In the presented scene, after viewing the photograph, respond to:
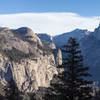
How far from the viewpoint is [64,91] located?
3409cm

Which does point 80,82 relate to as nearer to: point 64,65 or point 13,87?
point 64,65

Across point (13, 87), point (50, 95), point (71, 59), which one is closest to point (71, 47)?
point (71, 59)

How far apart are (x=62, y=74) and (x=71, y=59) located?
6.62 ft

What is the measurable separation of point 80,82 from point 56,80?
3.82 m

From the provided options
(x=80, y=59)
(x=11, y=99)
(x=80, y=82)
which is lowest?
(x=11, y=99)

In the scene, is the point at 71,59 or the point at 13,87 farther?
the point at 13,87

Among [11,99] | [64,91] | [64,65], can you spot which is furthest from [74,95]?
[11,99]

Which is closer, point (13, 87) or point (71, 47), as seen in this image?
point (71, 47)

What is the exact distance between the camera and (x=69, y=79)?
34.6 meters

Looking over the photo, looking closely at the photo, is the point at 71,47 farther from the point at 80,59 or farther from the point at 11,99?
the point at 11,99

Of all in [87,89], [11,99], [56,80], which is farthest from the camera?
[11,99]

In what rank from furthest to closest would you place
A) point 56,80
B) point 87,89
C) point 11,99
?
point 11,99 → point 56,80 → point 87,89

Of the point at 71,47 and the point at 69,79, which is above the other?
the point at 71,47

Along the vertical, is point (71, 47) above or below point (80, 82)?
above
